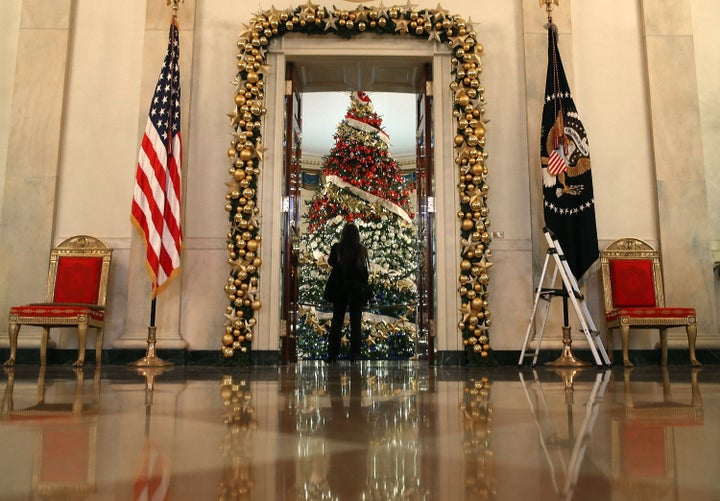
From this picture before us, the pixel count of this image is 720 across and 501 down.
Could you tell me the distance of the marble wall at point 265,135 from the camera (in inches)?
248

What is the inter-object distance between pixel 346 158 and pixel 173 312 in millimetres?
6026

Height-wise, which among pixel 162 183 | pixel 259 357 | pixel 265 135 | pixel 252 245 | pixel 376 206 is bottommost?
pixel 259 357

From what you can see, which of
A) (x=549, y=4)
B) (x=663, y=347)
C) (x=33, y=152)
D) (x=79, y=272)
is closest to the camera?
(x=663, y=347)

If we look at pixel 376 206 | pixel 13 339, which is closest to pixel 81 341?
pixel 13 339

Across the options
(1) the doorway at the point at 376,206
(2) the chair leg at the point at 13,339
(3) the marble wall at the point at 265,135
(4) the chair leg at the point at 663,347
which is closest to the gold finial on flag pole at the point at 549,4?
(3) the marble wall at the point at 265,135

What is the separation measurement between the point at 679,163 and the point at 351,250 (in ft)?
11.8

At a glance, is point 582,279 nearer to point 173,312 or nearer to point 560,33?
point 560,33

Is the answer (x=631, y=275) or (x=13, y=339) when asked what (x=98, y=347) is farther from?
(x=631, y=275)

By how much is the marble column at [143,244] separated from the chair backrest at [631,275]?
13.4 ft

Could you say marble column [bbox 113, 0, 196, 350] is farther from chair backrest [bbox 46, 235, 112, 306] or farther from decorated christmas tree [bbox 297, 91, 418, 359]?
decorated christmas tree [bbox 297, 91, 418, 359]

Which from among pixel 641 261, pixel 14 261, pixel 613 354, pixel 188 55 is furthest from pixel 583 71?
pixel 14 261

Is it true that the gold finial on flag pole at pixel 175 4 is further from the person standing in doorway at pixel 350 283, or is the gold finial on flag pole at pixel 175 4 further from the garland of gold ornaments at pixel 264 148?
the person standing in doorway at pixel 350 283

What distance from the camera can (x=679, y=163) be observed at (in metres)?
6.55

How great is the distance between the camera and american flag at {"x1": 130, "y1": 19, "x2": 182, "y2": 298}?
588 centimetres
